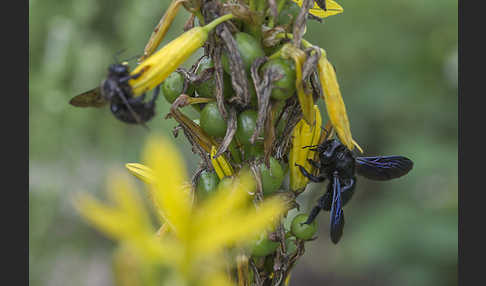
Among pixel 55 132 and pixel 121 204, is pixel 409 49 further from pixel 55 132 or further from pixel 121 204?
pixel 121 204

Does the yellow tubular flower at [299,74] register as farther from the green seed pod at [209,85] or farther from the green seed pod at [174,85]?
the green seed pod at [174,85]

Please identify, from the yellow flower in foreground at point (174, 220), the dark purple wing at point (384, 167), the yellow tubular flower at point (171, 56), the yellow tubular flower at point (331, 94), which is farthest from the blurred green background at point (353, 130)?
the yellow flower in foreground at point (174, 220)

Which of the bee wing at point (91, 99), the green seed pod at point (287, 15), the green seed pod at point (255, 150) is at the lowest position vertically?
the green seed pod at point (255, 150)

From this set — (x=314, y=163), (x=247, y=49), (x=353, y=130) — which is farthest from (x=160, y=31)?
(x=353, y=130)

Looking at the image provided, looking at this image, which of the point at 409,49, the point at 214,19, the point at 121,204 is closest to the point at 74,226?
the point at 409,49

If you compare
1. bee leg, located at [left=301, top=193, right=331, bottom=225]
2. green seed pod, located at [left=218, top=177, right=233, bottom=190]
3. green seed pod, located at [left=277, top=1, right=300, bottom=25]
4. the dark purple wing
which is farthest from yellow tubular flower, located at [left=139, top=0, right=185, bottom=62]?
the dark purple wing

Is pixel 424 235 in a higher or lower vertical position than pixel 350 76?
lower
